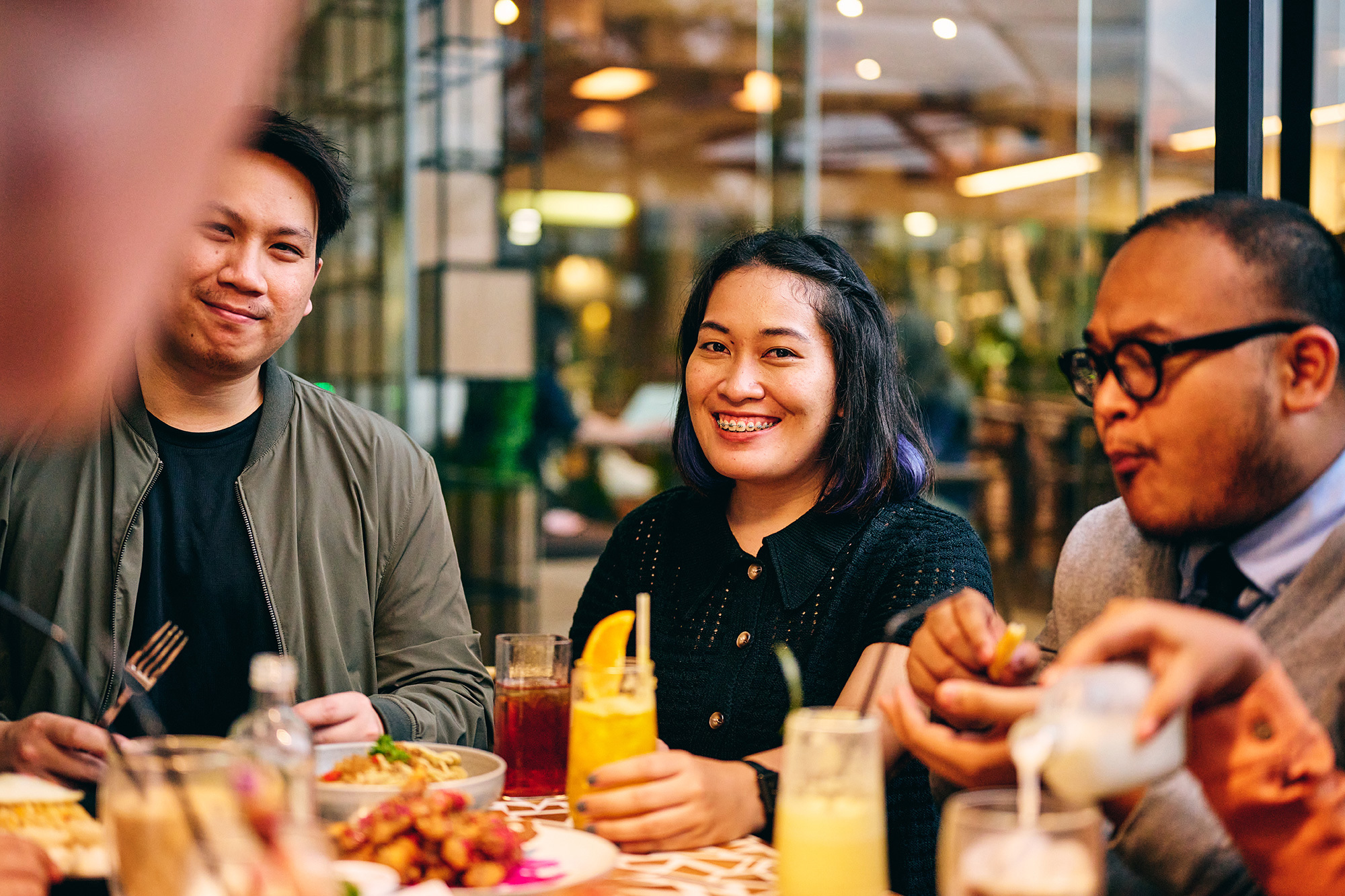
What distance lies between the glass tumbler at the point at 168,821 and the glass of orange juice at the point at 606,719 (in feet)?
1.65

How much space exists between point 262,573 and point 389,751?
0.83 m

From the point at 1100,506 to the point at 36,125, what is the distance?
1603 mm

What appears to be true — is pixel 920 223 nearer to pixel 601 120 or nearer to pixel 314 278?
pixel 601 120

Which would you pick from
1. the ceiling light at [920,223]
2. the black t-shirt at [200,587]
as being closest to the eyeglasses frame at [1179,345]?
the black t-shirt at [200,587]

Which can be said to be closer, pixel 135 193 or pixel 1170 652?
pixel 135 193

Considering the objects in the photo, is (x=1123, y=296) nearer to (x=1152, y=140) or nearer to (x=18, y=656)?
(x=18, y=656)

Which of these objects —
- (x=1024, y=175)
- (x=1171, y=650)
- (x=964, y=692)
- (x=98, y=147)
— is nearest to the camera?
(x=98, y=147)

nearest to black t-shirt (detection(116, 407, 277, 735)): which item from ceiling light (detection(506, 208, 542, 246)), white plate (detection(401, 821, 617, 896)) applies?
white plate (detection(401, 821, 617, 896))

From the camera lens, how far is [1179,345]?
136 centimetres

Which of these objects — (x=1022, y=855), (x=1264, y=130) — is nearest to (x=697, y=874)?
(x=1022, y=855)

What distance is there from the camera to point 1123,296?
4.69ft

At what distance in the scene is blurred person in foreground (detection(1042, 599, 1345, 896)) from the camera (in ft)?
3.14

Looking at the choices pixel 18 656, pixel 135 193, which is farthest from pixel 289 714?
pixel 18 656

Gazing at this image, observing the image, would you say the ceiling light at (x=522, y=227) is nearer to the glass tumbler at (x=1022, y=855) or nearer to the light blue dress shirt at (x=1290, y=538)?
the light blue dress shirt at (x=1290, y=538)
